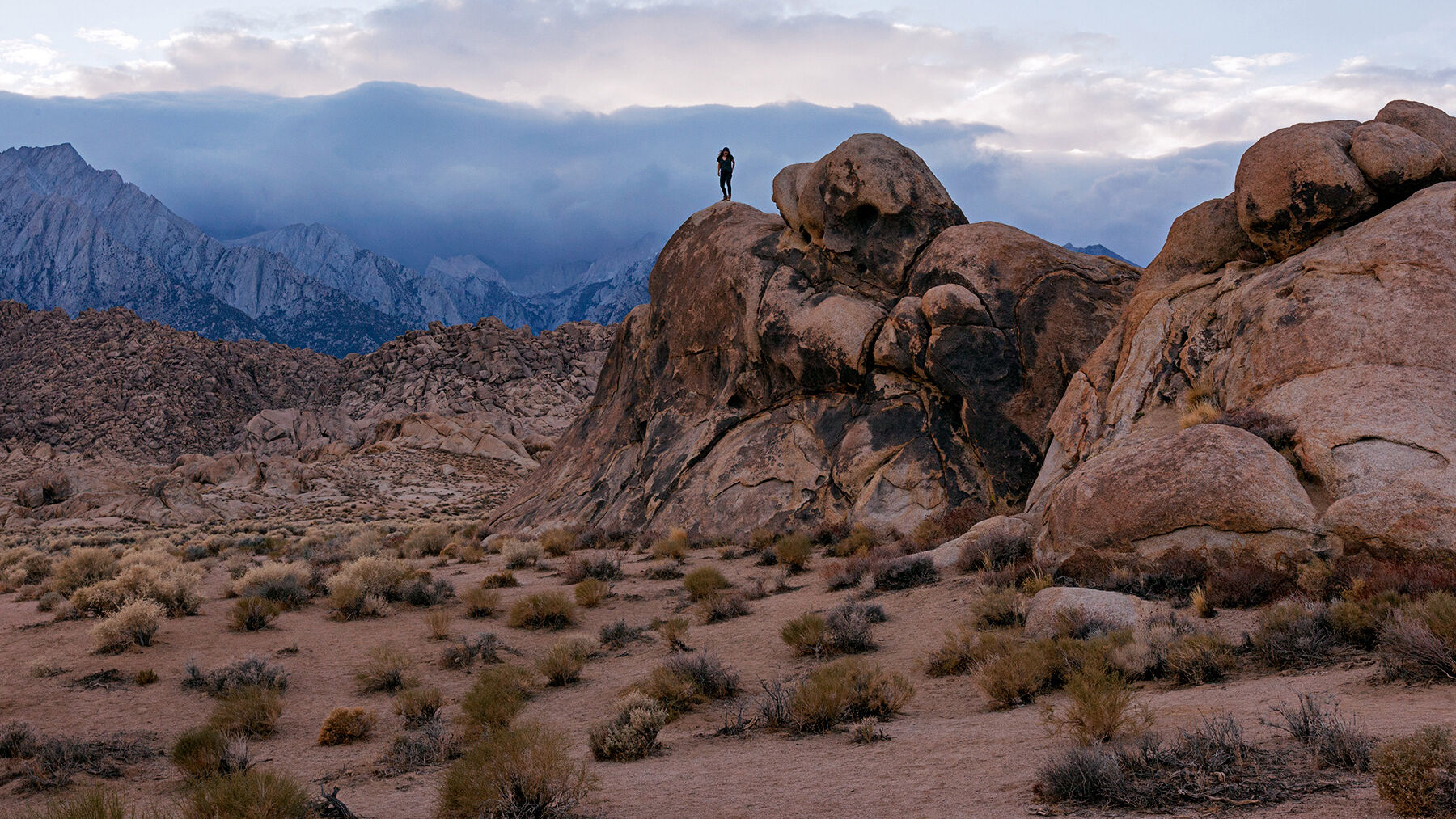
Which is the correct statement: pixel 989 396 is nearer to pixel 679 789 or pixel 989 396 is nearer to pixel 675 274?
pixel 675 274

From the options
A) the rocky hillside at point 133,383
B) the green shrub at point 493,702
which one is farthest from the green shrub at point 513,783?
the rocky hillside at point 133,383

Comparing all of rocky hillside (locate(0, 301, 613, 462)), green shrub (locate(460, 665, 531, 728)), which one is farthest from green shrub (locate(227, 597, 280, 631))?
rocky hillside (locate(0, 301, 613, 462))

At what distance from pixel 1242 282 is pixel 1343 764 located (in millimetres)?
11627

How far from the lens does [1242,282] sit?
562 inches

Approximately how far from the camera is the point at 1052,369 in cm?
1769

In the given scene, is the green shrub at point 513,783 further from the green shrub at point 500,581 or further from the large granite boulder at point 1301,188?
the large granite boulder at point 1301,188

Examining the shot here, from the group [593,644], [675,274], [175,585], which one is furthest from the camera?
[675,274]

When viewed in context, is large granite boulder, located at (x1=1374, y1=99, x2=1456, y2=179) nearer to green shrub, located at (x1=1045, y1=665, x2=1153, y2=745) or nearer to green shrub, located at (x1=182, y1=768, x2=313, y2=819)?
green shrub, located at (x1=1045, y1=665, x2=1153, y2=745)

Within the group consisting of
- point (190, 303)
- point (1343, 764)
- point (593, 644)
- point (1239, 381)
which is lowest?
point (593, 644)

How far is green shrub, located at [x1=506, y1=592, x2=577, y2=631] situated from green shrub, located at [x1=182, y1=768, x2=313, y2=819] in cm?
798

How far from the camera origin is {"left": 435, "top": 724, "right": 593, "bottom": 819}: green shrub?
17.2 feet

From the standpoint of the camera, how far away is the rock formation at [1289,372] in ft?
31.9

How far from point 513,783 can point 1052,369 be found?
49.8 ft

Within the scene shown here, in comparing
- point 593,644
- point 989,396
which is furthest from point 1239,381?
point 593,644
